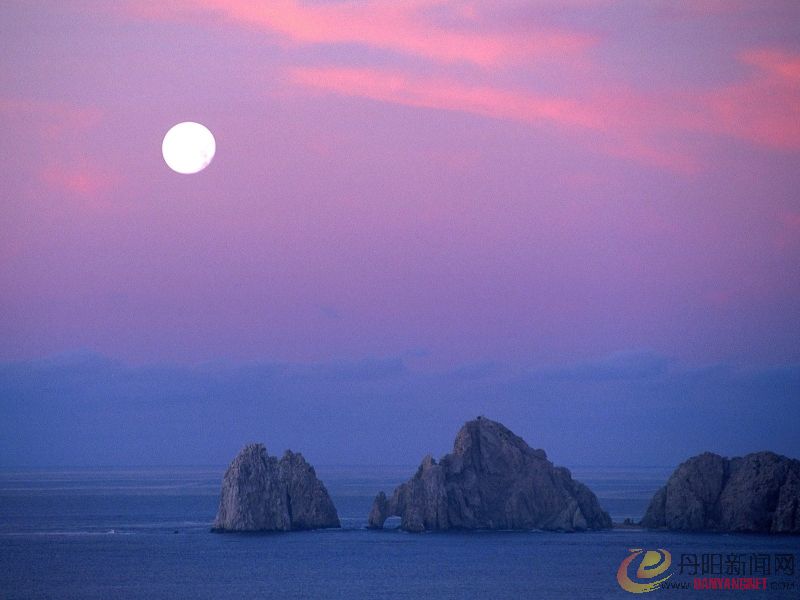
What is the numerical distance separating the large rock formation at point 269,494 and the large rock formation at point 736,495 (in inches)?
1428

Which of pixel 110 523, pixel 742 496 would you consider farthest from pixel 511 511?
pixel 110 523

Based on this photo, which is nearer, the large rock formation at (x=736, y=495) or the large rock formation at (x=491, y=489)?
the large rock formation at (x=736, y=495)

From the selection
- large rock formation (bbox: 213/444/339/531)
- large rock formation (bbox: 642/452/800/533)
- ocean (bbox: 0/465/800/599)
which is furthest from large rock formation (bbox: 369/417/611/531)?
large rock formation (bbox: 642/452/800/533)

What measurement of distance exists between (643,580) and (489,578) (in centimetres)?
1234

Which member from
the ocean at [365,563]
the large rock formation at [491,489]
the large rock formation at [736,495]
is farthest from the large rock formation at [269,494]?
the large rock formation at [736,495]

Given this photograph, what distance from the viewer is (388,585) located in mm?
102125

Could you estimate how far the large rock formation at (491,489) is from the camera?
5103 inches

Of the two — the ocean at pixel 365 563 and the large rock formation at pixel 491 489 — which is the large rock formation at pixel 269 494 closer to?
the ocean at pixel 365 563

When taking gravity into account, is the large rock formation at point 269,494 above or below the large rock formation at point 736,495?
above

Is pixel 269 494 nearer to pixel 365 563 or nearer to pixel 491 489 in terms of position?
pixel 365 563

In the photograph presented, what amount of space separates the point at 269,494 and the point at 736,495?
46.0 metres

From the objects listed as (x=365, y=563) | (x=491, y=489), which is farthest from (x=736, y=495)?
(x=365, y=563)

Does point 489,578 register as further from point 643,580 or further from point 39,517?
point 39,517

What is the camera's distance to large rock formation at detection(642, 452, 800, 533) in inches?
4843
